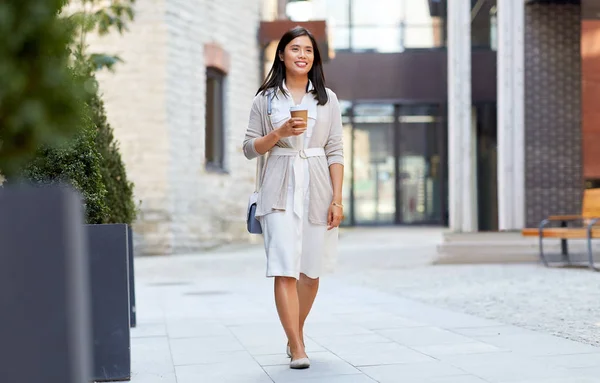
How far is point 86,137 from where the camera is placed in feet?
14.0

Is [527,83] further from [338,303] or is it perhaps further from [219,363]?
[219,363]

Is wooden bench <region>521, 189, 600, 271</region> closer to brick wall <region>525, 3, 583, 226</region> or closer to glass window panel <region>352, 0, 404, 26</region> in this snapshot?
brick wall <region>525, 3, 583, 226</region>

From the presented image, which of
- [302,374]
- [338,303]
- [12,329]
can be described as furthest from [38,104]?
[338,303]

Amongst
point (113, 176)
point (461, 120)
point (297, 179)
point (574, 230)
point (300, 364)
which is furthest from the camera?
point (461, 120)

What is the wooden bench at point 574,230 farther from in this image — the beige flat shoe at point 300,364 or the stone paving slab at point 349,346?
the beige flat shoe at point 300,364

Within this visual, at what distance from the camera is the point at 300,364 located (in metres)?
4.16

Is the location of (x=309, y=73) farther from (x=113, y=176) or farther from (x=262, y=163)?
(x=113, y=176)

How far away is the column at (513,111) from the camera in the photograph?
12.3 meters

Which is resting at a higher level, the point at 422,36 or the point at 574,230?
the point at 422,36

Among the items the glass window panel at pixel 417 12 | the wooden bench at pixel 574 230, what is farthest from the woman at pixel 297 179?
the glass window panel at pixel 417 12

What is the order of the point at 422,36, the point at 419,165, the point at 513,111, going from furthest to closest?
the point at 419,165 < the point at 422,36 < the point at 513,111

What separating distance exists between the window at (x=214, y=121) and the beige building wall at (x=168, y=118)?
0.35m

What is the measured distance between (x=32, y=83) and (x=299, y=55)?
11.0 ft

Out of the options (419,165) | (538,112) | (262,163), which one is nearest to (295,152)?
(262,163)
